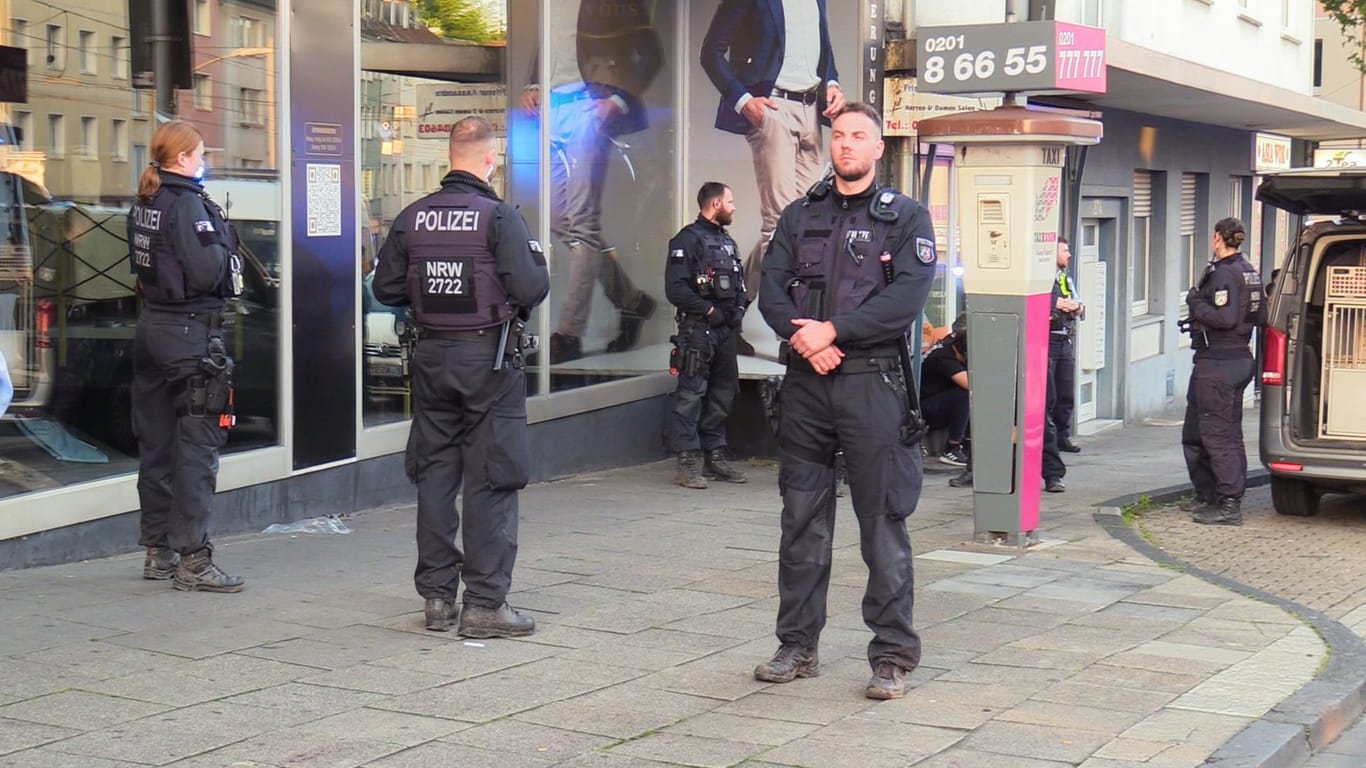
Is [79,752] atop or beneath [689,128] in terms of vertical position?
beneath

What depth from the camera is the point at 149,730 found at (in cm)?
514

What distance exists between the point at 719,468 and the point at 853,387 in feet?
19.2

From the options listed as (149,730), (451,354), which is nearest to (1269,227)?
(451,354)

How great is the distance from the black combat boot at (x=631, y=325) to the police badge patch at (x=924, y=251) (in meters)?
6.58

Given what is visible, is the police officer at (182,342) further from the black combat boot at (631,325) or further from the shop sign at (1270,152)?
the shop sign at (1270,152)

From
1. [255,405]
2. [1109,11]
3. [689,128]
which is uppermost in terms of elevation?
[1109,11]

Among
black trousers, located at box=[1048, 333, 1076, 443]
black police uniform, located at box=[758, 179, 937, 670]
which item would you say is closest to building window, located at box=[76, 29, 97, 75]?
black police uniform, located at box=[758, 179, 937, 670]

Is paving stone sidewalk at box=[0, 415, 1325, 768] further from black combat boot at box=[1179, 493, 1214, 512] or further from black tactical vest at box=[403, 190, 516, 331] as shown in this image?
black combat boot at box=[1179, 493, 1214, 512]

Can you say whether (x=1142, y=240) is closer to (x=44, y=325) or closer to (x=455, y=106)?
(x=455, y=106)

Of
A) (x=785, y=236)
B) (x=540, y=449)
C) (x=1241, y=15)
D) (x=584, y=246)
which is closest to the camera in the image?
(x=785, y=236)

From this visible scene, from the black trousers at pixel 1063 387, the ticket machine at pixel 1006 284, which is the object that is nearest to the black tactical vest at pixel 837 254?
the ticket machine at pixel 1006 284

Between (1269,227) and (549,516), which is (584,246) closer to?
(549,516)

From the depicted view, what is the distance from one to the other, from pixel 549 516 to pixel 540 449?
1.44 metres

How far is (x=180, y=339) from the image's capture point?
7000mm
